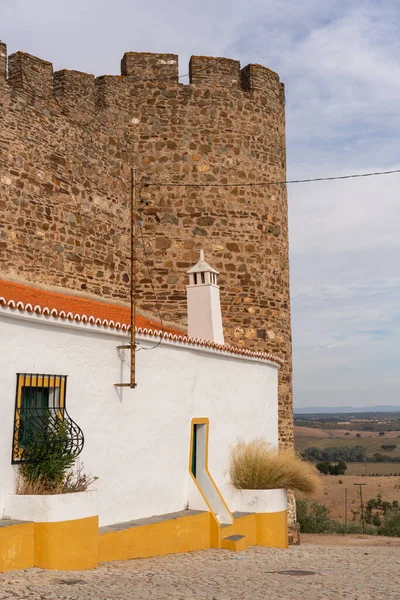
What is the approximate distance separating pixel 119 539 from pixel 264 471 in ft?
15.0

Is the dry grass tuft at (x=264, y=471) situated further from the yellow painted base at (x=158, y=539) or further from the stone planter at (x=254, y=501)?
the yellow painted base at (x=158, y=539)

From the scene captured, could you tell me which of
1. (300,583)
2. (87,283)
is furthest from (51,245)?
(300,583)

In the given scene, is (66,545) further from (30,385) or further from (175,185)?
(175,185)

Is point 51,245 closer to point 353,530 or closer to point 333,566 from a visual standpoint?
point 333,566

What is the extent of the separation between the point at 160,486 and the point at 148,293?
6620 millimetres

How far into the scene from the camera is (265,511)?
13.0m

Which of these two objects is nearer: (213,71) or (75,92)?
(75,92)

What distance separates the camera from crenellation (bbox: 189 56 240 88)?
57.2ft

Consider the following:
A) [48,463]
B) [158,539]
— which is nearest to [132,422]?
[158,539]

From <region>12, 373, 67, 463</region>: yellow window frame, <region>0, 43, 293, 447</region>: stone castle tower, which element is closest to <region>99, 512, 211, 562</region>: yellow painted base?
<region>12, 373, 67, 463</region>: yellow window frame

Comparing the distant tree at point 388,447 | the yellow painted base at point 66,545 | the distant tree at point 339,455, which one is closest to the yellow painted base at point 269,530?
the yellow painted base at point 66,545

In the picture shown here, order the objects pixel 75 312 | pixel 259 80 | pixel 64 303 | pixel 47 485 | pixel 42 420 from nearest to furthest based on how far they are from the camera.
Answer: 1. pixel 47 485
2. pixel 42 420
3. pixel 75 312
4. pixel 64 303
5. pixel 259 80

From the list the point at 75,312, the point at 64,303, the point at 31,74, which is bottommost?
the point at 75,312

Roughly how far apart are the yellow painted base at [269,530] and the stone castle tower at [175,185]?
14.1ft
